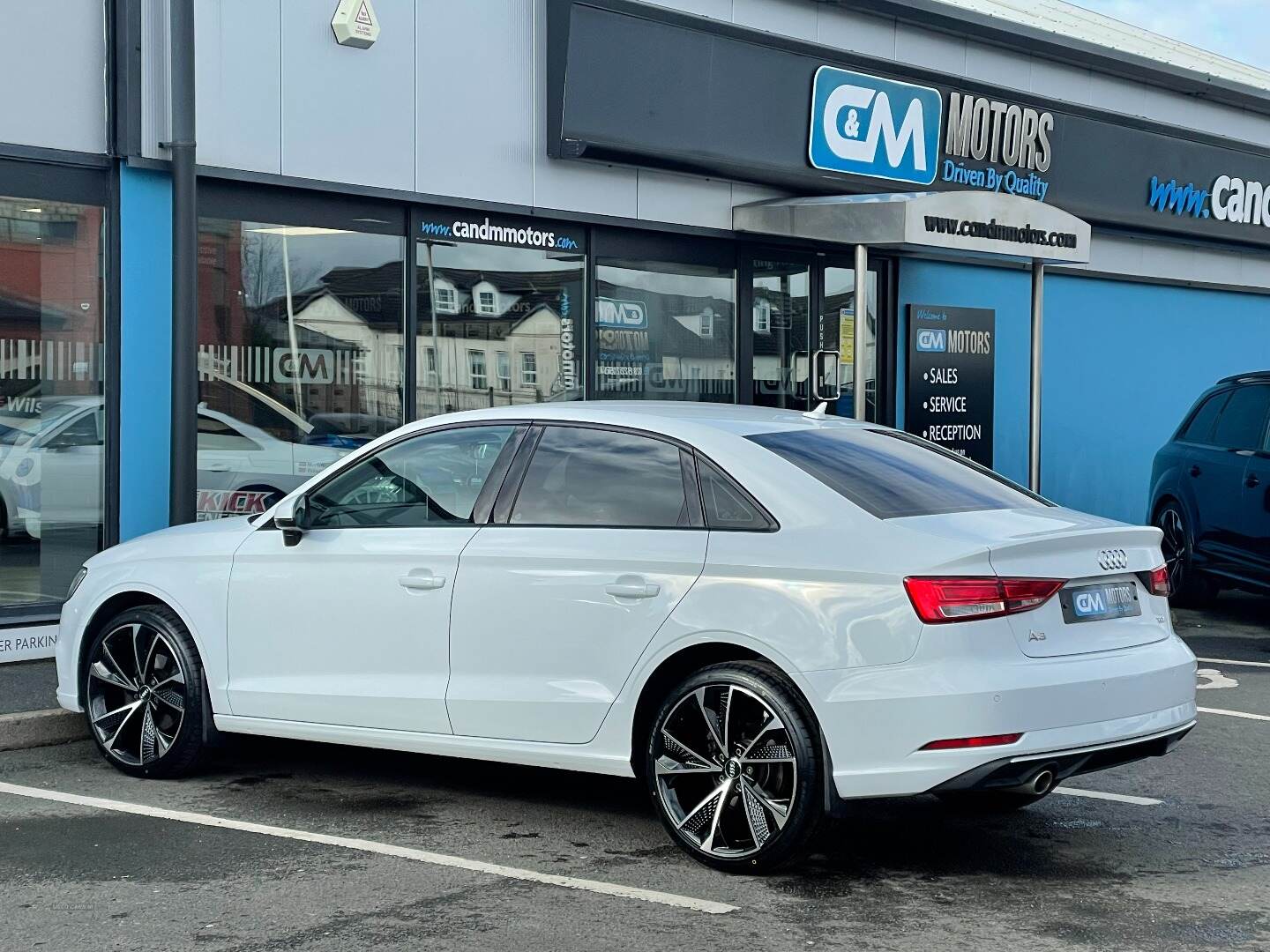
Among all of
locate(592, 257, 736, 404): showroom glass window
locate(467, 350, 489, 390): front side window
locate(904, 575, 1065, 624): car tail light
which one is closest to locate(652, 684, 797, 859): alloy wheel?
locate(904, 575, 1065, 624): car tail light

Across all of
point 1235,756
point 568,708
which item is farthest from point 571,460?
point 1235,756

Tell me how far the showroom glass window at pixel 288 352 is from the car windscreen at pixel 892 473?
544 centimetres

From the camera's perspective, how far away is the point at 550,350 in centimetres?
1266

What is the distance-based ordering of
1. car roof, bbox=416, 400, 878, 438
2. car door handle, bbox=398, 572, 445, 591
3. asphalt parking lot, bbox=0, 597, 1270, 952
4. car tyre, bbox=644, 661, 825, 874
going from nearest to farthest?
asphalt parking lot, bbox=0, 597, 1270, 952 → car tyre, bbox=644, 661, 825, 874 → car roof, bbox=416, 400, 878, 438 → car door handle, bbox=398, 572, 445, 591

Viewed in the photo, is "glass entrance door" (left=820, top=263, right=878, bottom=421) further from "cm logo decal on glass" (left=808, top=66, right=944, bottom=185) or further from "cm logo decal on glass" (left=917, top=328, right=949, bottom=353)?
"cm logo decal on glass" (left=808, top=66, right=944, bottom=185)

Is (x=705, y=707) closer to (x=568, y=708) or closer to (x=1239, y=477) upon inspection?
(x=568, y=708)

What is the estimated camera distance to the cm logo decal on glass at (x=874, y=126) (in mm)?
14312

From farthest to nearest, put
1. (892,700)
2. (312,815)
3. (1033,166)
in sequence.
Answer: (1033,166) → (312,815) → (892,700)

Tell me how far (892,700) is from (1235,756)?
10.3 ft

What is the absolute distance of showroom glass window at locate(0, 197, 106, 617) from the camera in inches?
384

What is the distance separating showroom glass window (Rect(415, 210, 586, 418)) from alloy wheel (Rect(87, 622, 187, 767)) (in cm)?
490

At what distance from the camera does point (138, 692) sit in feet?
23.4

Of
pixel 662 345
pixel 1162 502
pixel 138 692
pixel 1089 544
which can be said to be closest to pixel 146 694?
pixel 138 692

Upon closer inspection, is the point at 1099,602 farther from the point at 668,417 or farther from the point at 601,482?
the point at 601,482
